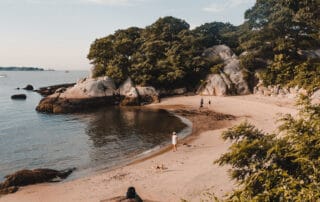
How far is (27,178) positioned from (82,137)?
13.2 m

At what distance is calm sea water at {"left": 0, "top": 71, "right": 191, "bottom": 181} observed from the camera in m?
25.6

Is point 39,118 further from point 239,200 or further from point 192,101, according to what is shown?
point 239,200

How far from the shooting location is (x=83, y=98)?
5338 centimetres

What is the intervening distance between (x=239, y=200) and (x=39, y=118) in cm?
4444

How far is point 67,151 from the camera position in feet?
93.9

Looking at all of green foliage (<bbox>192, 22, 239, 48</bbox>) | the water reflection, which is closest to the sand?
the water reflection

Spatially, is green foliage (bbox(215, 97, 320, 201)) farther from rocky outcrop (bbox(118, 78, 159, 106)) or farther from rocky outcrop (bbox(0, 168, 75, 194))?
rocky outcrop (bbox(118, 78, 159, 106))

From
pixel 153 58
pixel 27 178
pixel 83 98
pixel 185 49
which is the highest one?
pixel 185 49

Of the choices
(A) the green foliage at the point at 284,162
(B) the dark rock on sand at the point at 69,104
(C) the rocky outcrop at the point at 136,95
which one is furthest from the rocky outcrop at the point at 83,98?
(A) the green foliage at the point at 284,162

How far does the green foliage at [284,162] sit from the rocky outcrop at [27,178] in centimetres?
1623

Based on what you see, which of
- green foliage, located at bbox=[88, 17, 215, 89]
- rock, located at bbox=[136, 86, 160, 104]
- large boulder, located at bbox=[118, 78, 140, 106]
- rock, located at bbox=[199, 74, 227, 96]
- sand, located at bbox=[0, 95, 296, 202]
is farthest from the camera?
green foliage, located at bbox=[88, 17, 215, 89]

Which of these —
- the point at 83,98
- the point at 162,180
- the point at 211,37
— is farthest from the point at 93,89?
the point at 162,180

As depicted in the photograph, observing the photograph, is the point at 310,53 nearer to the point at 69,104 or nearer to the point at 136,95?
the point at 136,95

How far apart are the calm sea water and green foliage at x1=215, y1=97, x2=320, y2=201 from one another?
17.1 metres
